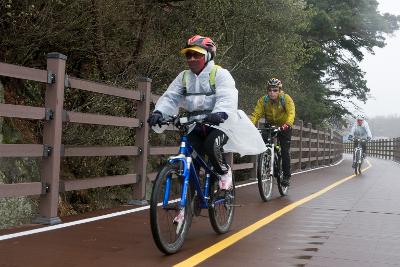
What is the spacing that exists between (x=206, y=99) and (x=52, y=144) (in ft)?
5.55

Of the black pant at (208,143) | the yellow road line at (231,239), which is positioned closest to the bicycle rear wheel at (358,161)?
the yellow road line at (231,239)

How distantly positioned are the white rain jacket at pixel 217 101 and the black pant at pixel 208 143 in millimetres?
109

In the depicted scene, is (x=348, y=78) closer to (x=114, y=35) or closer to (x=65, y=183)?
(x=114, y=35)

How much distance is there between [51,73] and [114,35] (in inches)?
204

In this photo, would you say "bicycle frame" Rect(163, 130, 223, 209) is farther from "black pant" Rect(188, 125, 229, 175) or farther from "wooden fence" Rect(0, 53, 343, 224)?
"wooden fence" Rect(0, 53, 343, 224)

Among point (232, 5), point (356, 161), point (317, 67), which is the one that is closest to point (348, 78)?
point (317, 67)

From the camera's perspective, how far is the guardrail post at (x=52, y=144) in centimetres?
567

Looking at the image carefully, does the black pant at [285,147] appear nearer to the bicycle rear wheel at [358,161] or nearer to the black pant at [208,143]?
the black pant at [208,143]

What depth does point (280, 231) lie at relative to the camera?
5.96 m

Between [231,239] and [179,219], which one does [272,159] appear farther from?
[179,219]

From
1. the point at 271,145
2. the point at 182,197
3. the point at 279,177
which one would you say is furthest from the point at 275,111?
the point at 182,197

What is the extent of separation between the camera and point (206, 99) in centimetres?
527

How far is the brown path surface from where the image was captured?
4453 mm

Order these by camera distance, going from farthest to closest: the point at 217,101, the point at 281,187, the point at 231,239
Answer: the point at 281,187 → the point at 231,239 → the point at 217,101
